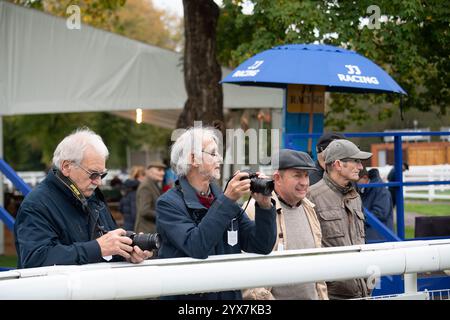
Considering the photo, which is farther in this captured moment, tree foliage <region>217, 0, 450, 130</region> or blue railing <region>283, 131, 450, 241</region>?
tree foliage <region>217, 0, 450, 130</region>

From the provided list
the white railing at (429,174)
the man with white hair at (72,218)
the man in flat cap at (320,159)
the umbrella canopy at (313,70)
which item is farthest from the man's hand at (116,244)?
the white railing at (429,174)

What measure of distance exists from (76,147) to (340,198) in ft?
6.48

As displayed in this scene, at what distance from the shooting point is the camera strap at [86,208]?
404 cm

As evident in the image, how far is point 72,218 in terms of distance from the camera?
3986 mm

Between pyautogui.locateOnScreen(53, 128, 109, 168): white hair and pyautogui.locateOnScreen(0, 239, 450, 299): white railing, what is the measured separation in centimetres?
91

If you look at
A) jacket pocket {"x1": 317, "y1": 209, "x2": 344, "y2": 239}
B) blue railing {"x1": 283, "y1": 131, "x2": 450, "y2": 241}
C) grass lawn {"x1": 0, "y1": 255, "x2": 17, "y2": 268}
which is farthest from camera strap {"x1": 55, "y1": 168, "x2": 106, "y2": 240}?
grass lawn {"x1": 0, "y1": 255, "x2": 17, "y2": 268}

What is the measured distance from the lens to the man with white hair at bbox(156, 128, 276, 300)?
366cm

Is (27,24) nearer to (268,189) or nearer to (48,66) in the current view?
(48,66)

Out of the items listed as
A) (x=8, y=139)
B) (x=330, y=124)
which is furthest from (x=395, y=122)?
(x=8, y=139)

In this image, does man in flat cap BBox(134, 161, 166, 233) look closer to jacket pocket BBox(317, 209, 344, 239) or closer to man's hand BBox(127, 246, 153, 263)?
jacket pocket BBox(317, 209, 344, 239)

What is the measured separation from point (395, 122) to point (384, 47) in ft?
45.0

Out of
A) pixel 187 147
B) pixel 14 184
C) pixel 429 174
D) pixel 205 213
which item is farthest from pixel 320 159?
pixel 429 174

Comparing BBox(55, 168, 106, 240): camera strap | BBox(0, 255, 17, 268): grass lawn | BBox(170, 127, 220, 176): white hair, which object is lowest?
BBox(0, 255, 17, 268): grass lawn

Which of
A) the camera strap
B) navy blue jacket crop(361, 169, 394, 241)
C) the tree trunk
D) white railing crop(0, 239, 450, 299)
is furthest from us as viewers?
the tree trunk
